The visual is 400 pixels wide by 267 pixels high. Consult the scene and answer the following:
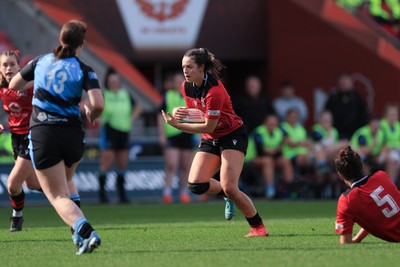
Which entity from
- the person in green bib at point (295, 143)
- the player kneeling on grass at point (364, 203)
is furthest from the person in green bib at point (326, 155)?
the player kneeling on grass at point (364, 203)

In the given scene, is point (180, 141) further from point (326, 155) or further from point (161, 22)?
point (161, 22)

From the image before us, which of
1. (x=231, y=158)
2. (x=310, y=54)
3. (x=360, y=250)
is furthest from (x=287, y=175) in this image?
(x=360, y=250)

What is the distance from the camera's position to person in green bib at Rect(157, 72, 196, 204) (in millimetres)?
18391

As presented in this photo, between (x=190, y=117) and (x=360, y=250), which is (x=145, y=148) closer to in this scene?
(x=190, y=117)

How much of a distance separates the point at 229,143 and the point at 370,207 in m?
1.85

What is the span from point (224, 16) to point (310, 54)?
7.11ft

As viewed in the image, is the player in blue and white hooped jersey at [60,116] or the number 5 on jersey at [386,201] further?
the number 5 on jersey at [386,201]

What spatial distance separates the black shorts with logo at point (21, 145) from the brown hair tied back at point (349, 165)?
3.85 m

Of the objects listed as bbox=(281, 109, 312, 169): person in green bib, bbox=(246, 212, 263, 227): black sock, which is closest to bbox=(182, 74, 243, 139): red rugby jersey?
bbox=(246, 212, 263, 227): black sock

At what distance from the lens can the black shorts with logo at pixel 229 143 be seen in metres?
10.8

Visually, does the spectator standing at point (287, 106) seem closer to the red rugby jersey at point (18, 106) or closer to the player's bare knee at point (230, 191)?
the red rugby jersey at point (18, 106)

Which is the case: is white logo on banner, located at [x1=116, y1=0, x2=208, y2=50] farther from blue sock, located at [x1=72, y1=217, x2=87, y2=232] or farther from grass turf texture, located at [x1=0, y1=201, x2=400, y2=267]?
blue sock, located at [x1=72, y1=217, x2=87, y2=232]

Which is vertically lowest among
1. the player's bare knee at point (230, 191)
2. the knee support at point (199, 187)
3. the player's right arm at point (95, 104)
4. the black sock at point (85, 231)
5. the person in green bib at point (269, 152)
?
the person in green bib at point (269, 152)

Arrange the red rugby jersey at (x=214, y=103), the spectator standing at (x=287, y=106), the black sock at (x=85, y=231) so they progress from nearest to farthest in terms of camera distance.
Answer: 1. the black sock at (x=85, y=231)
2. the red rugby jersey at (x=214, y=103)
3. the spectator standing at (x=287, y=106)
